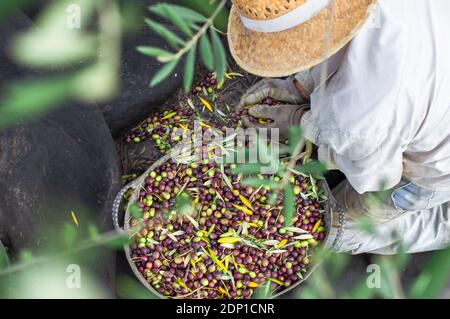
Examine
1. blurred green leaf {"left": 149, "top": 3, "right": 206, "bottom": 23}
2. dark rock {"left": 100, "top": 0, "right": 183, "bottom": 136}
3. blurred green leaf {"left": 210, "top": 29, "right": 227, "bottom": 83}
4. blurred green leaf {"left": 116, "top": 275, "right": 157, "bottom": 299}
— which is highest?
dark rock {"left": 100, "top": 0, "right": 183, "bottom": 136}

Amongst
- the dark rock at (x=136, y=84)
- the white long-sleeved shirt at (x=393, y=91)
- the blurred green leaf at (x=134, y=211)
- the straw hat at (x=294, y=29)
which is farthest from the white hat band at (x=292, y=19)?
the dark rock at (x=136, y=84)

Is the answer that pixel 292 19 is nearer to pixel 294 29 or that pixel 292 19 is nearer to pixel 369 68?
pixel 294 29

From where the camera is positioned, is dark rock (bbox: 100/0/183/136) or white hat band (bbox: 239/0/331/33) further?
dark rock (bbox: 100/0/183/136)

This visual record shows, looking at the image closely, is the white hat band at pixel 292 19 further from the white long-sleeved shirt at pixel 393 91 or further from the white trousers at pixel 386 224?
the white trousers at pixel 386 224

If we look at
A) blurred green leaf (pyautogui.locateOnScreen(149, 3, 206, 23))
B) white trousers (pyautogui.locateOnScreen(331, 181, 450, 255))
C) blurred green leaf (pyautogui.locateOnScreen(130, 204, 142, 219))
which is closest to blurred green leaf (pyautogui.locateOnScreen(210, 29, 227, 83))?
blurred green leaf (pyautogui.locateOnScreen(149, 3, 206, 23))

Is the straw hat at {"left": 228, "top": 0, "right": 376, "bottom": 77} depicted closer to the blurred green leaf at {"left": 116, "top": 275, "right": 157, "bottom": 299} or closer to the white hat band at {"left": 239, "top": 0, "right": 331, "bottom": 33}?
the white hat band at {"left": 239, "top": 0, "right": 331, "bottom": 33}
